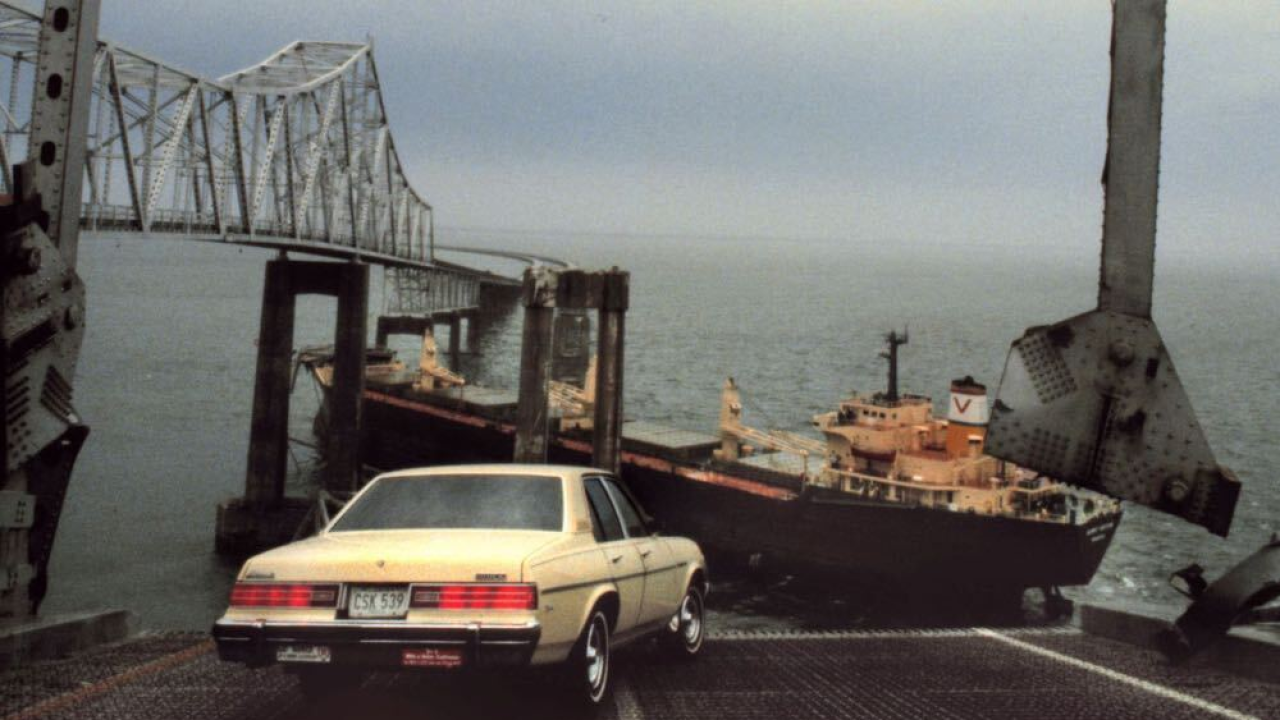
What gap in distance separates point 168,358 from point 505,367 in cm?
2926

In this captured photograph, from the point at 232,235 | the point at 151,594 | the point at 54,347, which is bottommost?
the point at 151,594

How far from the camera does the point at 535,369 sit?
3059 centimetres

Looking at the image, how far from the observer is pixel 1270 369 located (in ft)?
323

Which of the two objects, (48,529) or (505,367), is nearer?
(48,529)

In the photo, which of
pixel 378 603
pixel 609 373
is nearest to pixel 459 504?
pixel 378 603

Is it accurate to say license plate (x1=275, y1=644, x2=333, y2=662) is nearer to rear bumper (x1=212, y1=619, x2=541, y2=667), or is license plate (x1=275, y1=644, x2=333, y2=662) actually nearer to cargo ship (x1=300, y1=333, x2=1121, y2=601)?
rear bumper (x1=212, y1=619, x2=541, y2=667)

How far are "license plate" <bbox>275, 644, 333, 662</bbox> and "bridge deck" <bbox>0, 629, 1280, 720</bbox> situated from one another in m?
0.67

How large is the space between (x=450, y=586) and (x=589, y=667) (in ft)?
3.43

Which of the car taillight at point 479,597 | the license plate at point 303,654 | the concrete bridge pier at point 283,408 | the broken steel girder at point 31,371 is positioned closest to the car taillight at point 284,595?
the license plate at point 303,654

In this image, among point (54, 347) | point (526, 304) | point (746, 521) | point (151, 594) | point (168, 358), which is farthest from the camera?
point (168, 358)

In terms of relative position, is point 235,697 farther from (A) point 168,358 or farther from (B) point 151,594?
(A) point 168,358

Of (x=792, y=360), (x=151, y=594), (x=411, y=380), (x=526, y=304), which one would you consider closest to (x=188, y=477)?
(x=411, y=380)

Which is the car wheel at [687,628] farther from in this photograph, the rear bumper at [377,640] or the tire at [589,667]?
the rear bumper at [377,640]

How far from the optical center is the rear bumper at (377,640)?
17.8 ft
